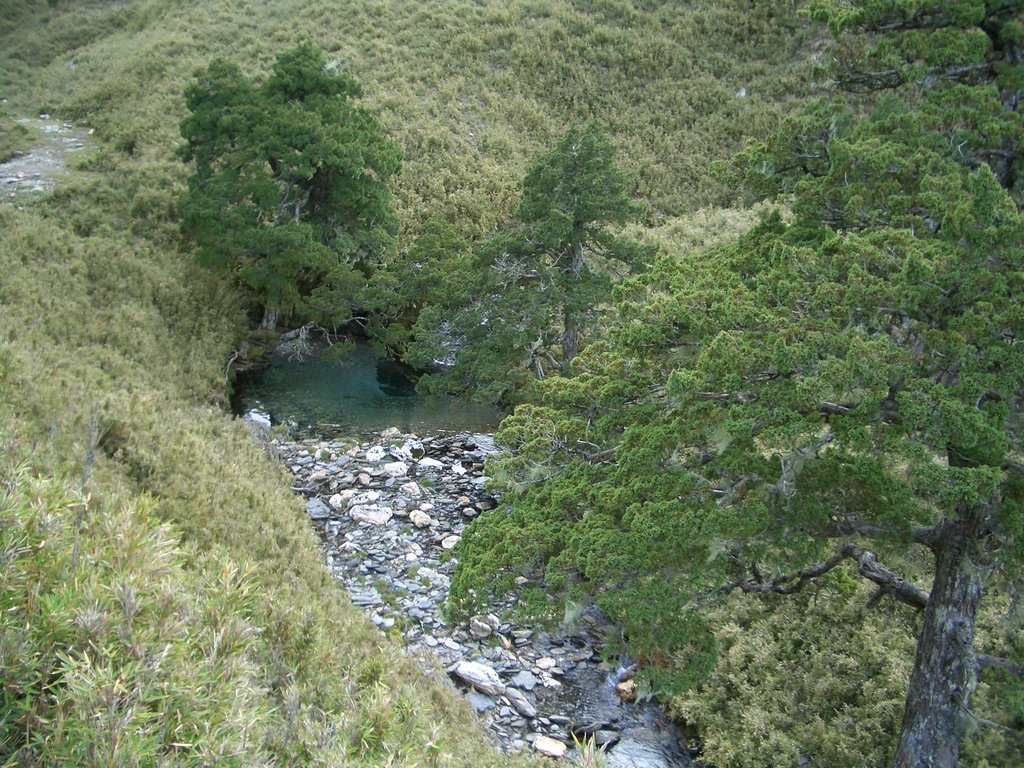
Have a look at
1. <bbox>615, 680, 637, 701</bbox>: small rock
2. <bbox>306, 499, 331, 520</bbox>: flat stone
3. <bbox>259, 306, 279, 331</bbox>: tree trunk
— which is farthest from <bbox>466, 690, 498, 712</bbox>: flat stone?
<bbox>259, 306, 279, 331</bbox>: tree trunk

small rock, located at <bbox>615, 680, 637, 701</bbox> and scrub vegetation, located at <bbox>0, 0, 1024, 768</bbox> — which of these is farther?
small rock, located at <bbox>615, 680, 637, 701</bbox>

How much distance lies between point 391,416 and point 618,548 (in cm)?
1254

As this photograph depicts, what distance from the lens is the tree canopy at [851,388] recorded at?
6.17m

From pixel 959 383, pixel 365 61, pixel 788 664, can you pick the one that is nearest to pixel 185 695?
pixel 959 383

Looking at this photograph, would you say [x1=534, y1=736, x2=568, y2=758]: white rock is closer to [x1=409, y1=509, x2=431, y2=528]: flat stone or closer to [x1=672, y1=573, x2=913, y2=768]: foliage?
[x1=672, y1=573, x2=913, y2=768]: foliage

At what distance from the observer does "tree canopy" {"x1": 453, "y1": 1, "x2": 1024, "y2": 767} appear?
20.2 feet

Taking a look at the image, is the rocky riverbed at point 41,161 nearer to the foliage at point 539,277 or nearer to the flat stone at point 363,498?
the foliage at point 539,277

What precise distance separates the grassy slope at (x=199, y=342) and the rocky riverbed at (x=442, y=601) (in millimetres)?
1294

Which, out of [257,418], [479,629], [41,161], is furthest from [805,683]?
[41,161]

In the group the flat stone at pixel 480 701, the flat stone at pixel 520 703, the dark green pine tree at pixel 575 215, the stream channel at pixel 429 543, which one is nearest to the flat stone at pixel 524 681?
the stream channel at pixel 429 543

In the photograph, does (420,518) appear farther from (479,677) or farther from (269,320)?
(269,320)

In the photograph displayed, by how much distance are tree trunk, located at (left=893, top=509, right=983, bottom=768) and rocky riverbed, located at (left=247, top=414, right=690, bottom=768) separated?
124 inches

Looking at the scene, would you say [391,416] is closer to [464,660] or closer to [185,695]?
[464,660]

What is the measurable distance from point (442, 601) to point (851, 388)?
25.7 feet
